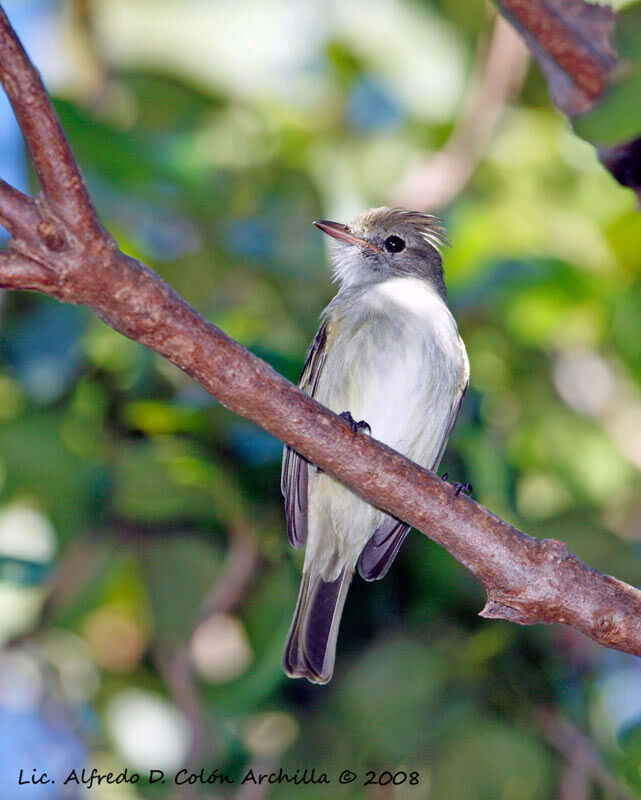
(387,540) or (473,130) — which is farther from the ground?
(473,130)

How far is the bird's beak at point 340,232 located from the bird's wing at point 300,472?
1.44 ft

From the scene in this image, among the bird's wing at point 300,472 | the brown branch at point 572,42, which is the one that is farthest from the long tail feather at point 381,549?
the brown branch at point 572,42

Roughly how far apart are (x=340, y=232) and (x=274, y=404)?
197 cm

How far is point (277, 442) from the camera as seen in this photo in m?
3.38

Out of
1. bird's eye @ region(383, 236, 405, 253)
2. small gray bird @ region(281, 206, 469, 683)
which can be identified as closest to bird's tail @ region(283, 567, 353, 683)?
small gray bird @ region(281, 206, 469, 683)

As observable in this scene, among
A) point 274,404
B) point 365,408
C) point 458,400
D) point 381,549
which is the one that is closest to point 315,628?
point 381,549

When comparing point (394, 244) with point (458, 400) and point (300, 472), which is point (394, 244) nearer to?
point (458, 400)

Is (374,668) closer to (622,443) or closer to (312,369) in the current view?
(312,369)

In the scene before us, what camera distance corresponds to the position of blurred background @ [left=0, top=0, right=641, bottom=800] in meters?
3.37

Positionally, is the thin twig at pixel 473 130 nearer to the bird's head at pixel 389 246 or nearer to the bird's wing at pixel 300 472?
the bird's head at pixel 389 246

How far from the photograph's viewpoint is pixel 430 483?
7.27 ft

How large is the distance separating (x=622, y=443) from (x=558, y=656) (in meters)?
1.27

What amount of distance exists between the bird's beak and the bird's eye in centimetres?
5

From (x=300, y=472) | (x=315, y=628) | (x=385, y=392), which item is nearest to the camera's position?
(x=315, y=628)
